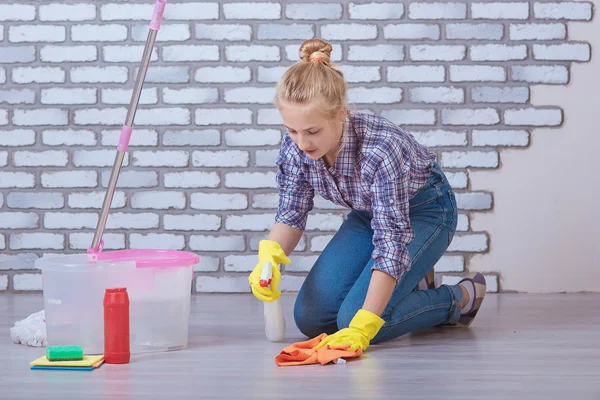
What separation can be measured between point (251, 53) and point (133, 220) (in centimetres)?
73

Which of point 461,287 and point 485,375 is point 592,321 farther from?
point 485,375

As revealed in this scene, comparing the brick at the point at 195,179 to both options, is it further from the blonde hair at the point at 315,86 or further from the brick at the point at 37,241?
the blonde hair at the point at 315,86

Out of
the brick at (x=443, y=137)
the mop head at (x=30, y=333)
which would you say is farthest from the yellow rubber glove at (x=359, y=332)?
the brick at (x=443, y=137)

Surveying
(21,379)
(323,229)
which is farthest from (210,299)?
(21,379)

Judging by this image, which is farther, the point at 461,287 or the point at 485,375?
the point at 461,287

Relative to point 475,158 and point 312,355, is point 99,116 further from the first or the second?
point 312,355

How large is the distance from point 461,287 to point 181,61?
50.7 inches

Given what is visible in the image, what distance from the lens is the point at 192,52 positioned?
2811 mm

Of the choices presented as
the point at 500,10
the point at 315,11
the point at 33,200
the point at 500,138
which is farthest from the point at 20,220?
the point at 500,10

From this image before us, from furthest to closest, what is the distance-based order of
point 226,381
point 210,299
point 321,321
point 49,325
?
1. point 210,299
2. point 321,321
3. point 49,325
4. point 226,381

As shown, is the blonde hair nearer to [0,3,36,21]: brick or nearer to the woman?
the woman

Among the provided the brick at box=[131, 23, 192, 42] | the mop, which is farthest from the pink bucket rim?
the brick at box=[131, 23, 192, 42]

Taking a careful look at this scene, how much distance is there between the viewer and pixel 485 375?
1648 millimetres

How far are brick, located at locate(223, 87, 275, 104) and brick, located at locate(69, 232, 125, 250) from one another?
628mm
